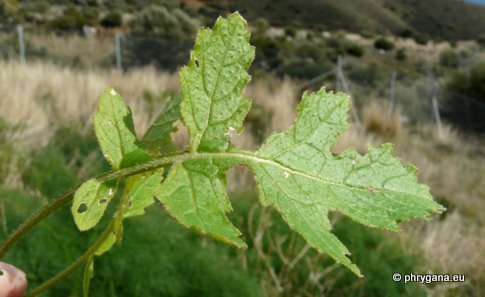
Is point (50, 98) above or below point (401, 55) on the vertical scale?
above

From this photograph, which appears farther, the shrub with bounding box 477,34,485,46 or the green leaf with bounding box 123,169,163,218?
the shrub with bounding box 477,34,485,46

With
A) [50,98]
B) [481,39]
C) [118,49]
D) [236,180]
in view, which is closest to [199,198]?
[236,180]

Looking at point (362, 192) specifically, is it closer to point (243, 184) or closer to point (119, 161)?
point (119, 161)

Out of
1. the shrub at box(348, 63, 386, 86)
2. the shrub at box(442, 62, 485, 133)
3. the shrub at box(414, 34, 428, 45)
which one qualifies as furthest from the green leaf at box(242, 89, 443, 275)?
the shrub at box(414, 34, 428, 45)

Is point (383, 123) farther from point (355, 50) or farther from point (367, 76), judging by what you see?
point (355, 50)

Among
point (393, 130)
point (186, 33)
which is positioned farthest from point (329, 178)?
point (186, 33)

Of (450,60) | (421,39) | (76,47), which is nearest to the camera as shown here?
(76,47)

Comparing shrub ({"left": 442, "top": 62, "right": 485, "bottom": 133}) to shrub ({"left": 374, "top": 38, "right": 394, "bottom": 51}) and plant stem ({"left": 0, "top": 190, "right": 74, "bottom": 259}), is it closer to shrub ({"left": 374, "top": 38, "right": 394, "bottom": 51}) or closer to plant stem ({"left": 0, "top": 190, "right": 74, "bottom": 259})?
plant stem ({"left": 0, "top": 190, "right": 74, "bottom": 259})
